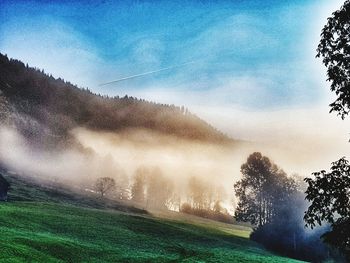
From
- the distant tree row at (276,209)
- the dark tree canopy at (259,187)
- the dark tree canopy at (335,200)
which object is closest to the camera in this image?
the dark tree canopy at (335,200)

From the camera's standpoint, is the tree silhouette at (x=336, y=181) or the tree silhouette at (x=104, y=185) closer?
the tree silhouette at (x=336, y=181)

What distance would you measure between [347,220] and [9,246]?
2975cm

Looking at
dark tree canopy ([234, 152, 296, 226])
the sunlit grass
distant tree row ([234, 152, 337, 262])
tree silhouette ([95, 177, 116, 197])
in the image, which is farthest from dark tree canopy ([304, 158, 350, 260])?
tree silhouette ([95, 177, 116, 197])

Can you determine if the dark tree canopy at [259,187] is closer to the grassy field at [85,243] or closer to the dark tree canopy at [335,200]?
the grassy field at [85,243]

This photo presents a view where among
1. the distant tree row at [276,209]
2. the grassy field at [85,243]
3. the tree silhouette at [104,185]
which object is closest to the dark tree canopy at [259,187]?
the distant tree row at [276,209]

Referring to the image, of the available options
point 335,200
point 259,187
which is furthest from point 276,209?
point 335,200

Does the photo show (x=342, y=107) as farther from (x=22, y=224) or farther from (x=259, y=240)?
(x=259, y=240)

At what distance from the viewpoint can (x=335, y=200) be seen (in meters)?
17.9

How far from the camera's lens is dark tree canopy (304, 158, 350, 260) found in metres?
17.5

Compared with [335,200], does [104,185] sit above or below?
above

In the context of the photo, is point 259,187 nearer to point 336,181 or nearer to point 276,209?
point 276,209

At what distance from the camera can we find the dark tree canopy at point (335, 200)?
57.6 feet

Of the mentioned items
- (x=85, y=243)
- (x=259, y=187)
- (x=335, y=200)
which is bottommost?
(x=85, y=243)

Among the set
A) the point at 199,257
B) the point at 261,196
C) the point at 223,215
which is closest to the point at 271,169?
the point at 261,196
